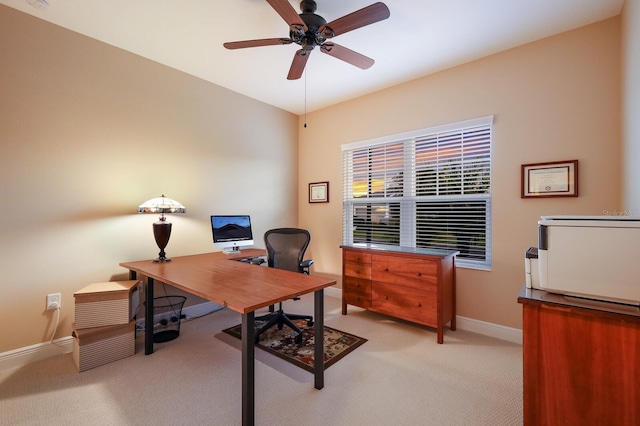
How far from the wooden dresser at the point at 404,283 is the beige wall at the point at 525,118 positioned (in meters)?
0.36

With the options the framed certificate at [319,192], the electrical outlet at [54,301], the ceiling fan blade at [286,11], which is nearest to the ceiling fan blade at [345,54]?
→ the ceiling fan blade at [286,11]

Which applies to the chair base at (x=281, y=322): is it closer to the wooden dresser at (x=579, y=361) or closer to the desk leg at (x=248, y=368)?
the desk leg at (x=248, y=368)

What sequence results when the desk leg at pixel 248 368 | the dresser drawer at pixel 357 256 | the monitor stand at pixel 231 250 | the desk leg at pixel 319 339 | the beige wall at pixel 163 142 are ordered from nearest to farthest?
the desk leg at pixel 248 368 < the desk leg at pixel 319 339 < the beige wall at pixel 163 142 < the dresser drawer at pixel 357 256 < the monitor stand at pixel 231 250

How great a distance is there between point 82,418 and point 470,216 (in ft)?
11.4

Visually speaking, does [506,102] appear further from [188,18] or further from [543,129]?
[188,18]

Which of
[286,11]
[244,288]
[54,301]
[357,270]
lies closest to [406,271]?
[357,270]

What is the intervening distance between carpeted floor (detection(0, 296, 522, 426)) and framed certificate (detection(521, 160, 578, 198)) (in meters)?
1.43

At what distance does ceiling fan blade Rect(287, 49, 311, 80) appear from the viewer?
2.16 metres

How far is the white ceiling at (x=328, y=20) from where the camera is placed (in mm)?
2098

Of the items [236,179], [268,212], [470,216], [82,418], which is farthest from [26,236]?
[470,216]

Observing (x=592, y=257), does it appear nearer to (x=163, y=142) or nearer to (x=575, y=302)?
(x=575, y=302)

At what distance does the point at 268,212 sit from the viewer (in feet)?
13.4

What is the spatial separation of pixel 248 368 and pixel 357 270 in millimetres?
1951

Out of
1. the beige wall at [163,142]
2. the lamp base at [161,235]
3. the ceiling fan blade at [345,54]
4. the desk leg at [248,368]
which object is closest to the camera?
the desk leg at [248,368]
